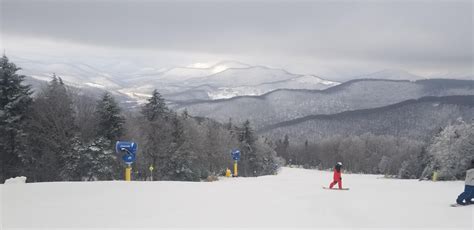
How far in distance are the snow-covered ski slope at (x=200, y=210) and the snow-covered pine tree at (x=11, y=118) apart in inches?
859

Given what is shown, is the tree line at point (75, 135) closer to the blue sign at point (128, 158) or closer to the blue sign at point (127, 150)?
the blue sign at point (127, 150)

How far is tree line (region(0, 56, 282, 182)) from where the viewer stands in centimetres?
3089

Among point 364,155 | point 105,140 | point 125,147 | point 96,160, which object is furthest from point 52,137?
point 364,155

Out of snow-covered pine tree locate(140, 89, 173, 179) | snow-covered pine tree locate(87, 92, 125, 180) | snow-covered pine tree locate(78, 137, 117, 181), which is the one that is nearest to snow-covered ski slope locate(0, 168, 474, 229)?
snow-covered pine tree locate(78, 137, 117, 181)

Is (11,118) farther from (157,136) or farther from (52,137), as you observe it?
(157,136)

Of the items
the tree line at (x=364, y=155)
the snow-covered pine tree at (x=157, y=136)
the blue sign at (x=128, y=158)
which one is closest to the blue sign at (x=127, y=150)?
the blue sign at (x=128, y=158)

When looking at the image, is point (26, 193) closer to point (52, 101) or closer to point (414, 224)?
point (414, 224)

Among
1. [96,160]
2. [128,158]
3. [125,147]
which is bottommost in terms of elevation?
[96,160]

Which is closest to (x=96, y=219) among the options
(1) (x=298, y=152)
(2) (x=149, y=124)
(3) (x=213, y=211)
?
(3) (x=213, y=211)

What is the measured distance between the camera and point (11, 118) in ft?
99.3

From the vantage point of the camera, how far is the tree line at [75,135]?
3089cm

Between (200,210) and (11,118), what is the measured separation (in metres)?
27.3

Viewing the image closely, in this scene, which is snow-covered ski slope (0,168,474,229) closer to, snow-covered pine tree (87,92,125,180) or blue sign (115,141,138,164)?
blue sign (115,141,138,164)

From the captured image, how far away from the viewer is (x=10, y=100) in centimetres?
3086
